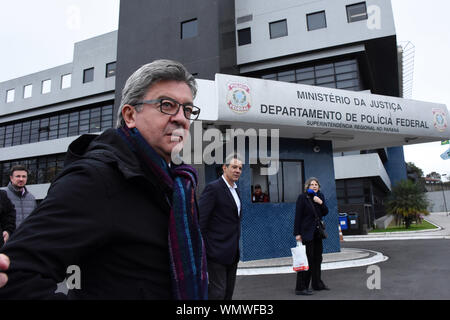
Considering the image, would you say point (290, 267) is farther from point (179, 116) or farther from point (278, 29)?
point (278, 29)

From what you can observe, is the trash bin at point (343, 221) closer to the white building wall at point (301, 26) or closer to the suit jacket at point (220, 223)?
the white building wall at point (301, 26)

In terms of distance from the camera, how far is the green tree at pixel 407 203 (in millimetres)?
20734

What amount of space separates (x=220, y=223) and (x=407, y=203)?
2096 centimetres

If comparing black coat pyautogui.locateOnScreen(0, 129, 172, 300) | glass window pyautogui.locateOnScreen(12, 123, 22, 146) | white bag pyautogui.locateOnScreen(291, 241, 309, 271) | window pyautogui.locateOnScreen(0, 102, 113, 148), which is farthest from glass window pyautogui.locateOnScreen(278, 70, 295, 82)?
glass window pyautogui.locateOnScreen(12, 123, 22, 146)

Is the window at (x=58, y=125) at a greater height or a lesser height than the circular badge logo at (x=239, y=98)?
greater

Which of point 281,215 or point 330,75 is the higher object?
point 330,75

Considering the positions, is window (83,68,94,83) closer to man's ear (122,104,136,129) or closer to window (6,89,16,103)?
window (6,89,16,103)

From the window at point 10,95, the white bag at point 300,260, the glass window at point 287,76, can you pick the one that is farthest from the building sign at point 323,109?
the window at point 10,95

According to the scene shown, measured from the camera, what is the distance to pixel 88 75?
25906mm

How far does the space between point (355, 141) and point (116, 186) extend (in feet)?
33.9

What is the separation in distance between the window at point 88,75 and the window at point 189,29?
35.7 feet

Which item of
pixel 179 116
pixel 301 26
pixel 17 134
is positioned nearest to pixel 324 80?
pixel 301 26

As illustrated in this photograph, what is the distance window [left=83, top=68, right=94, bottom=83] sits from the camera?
25.8 meters

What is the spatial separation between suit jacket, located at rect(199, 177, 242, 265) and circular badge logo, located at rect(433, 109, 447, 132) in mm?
8641
